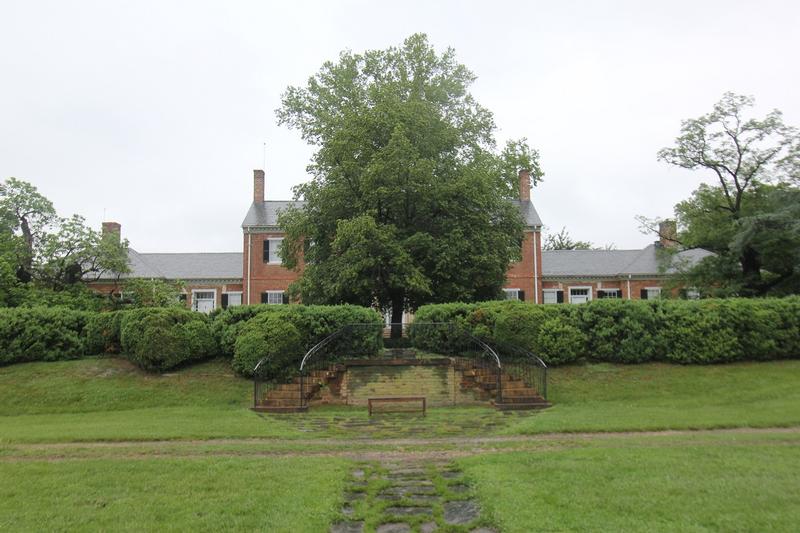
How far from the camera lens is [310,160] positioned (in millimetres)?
25984

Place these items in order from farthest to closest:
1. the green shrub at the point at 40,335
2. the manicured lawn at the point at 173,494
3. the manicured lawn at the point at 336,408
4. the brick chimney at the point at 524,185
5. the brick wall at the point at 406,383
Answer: the brick chimney at the point at 524,185
the green shrub at the point at 40,335
the brick wall at the point at 406,383
the manicured lawn at the point at 336,408
the manicured lawn at the point at 173,494

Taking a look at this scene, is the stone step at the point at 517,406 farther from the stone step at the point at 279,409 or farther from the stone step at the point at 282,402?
the stone step at the point at 282,402

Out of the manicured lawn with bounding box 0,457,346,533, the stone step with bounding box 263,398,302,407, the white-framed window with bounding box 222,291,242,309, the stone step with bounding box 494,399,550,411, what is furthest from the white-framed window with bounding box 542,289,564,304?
the manicured lawn with bounding box 0,457,346,533

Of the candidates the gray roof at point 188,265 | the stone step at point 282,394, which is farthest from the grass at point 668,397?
the gray roof at point 188,265

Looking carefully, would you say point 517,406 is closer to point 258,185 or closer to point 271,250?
point 271,250

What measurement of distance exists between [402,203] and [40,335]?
1247 centimetres

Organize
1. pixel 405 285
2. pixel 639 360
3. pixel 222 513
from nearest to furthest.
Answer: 1. pixel 222 513
2. pixel 639 360
3. pixel 405 285

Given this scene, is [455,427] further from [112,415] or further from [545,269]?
[545,269]

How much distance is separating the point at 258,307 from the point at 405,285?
18.4 ft

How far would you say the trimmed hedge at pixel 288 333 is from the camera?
1661 centimetres

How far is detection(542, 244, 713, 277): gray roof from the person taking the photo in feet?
115

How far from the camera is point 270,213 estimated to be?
1341 inches

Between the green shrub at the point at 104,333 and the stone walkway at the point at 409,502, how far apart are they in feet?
43.1

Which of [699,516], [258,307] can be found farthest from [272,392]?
[699,516]
